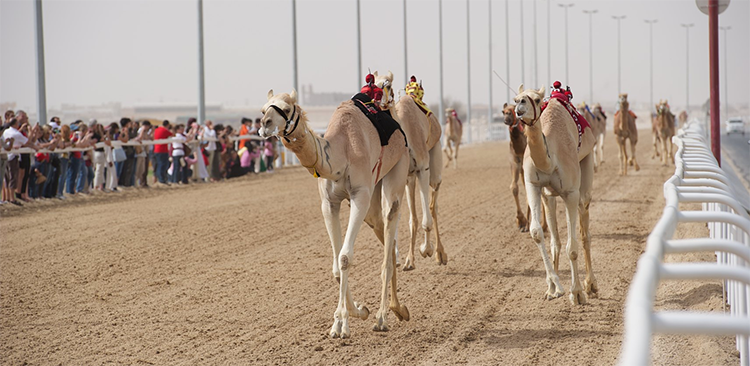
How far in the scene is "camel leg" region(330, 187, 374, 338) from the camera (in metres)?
7.21

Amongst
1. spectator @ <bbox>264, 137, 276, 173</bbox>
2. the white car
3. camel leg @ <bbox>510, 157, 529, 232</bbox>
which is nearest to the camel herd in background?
camel leg @ <bbox>510, 157, 529, 232</bbox>

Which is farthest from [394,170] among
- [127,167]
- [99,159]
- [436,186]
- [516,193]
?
[127,167]

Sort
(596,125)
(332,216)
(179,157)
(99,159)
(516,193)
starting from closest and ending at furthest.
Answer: (332,216)
(516,193)
(99,159)
(179,157)
(596,125)

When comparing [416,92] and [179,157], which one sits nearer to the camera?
[416,92]

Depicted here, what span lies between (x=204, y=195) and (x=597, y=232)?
1047 cm

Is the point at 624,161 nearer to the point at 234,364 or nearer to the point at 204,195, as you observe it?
the point at 204,195

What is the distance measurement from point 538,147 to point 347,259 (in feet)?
7.74

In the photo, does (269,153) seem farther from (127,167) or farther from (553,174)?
(553,174)

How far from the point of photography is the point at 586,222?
9305 millimetres

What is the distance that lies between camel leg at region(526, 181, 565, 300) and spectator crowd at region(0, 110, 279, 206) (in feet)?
39.0

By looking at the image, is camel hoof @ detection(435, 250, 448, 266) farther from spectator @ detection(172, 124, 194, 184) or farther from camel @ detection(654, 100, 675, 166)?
camel @ detection(654, 100, 675, 166)

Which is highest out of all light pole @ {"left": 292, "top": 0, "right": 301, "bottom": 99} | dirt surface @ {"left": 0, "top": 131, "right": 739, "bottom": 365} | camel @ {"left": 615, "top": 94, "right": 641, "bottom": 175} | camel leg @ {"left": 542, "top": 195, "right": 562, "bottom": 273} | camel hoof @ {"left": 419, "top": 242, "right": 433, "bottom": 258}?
light pole @ {"left": 292, "top": 0, "right": 301, "bottom": 99}

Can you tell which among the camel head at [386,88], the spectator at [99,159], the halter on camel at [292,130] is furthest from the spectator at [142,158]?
the halter on camel at [292,130]

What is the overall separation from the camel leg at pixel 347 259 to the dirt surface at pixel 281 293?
0.16 m
